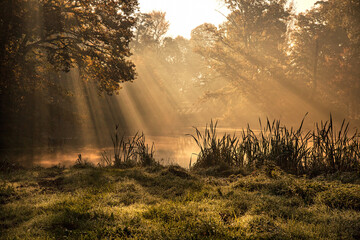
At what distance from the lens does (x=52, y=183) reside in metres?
5.79

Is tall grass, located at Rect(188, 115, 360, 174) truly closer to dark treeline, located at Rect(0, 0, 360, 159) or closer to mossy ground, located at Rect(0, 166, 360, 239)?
mossy ground, located at Rect(0, 166, 360, 239)

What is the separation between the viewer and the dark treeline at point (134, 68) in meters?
10.3

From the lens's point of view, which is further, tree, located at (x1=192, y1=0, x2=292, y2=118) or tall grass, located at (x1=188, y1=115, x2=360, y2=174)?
tree, located at (x1=192, y1=0, x2=292, y2=118)

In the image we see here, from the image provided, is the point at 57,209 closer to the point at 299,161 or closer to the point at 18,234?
the point at 18,234

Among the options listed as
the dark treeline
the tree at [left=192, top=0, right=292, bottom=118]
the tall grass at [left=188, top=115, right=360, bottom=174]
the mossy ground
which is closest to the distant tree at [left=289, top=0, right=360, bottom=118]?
the dark treeline

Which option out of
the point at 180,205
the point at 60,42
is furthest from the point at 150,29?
the point at 180,205

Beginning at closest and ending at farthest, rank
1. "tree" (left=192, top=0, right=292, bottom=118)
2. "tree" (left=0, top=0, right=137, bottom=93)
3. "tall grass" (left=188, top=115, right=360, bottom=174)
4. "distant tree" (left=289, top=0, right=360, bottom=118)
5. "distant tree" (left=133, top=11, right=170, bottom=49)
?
"tall grass" (left=188, top=115, right=360, bottom=174), "tree" (left=0, top=0, right=137, bottom=93), "distant tree" (left=289, top=0, right=360, bottom=118), "tree" (left=192, top=0, right=292, bottom=118), "distant tree" (left=133, top=11, right=170, bottom=49)

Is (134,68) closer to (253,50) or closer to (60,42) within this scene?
(253,50)

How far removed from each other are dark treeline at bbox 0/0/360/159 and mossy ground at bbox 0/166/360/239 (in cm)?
589

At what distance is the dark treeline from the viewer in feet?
33.9

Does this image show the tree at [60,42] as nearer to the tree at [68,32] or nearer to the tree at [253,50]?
the tree at [68,32]

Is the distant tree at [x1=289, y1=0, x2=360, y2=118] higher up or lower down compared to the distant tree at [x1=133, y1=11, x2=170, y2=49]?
lower down

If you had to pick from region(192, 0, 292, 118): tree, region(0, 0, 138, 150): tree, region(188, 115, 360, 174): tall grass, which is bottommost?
region(188, 115, 360, 174): tall grass

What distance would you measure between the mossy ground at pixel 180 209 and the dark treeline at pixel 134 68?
5893 millimetres
